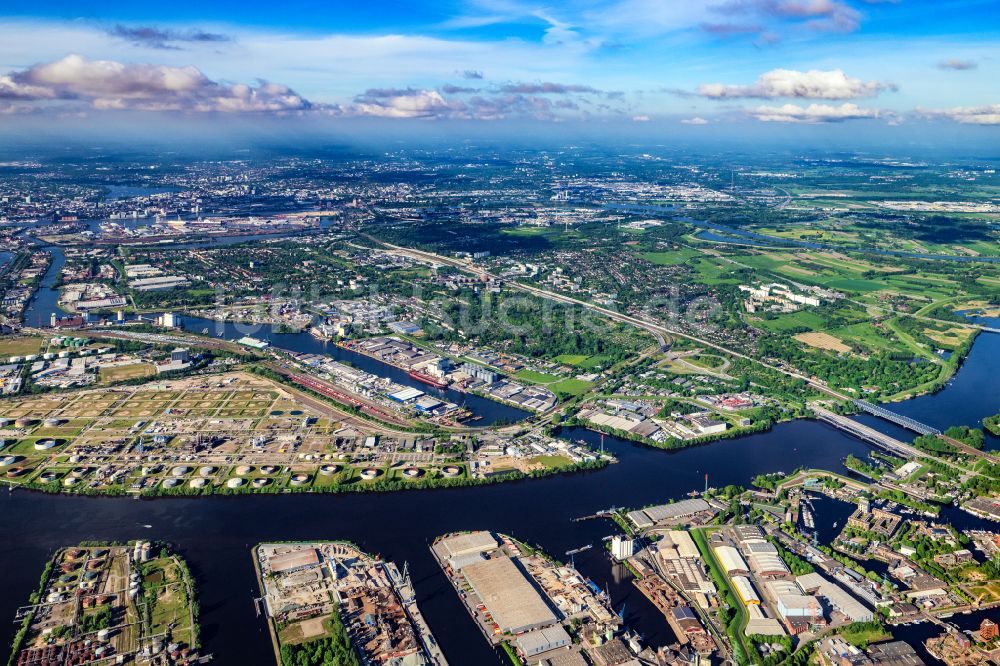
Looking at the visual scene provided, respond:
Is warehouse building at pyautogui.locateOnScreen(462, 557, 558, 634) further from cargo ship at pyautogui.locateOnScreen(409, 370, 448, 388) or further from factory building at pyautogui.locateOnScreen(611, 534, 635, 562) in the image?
cargo ship at pyautogui.locateOnScreen(409, 370, 448, 388)

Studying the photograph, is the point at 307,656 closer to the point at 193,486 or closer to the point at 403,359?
the point at 193,486

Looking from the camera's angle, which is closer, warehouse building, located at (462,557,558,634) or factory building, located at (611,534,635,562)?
warehouse building, located at (462,557,558,634)

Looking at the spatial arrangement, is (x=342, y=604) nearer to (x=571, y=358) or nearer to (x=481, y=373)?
(x=481, y=373)

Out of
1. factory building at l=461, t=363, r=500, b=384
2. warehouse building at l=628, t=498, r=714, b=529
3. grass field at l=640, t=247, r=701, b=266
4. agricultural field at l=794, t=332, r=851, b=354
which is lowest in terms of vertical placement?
warehouse building at l=628, t=498, r=714, b=529

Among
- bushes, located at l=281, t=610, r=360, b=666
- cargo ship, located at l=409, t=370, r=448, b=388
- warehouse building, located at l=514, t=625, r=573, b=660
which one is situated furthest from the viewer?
cargo ship, located at l=409, t=370, r=448, b=388

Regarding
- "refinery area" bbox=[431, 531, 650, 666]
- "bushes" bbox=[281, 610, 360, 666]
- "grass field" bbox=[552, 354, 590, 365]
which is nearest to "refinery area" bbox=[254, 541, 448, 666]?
"bushes" bbox=[281, 610, 360, 666]

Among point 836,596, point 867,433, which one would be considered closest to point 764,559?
point 836,596

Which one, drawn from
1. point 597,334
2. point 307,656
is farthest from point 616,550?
point 597,334
